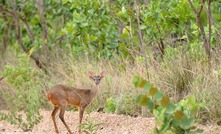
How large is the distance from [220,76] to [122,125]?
1.54 meters

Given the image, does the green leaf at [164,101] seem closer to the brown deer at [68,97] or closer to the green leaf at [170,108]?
the green leaf at [170,108]

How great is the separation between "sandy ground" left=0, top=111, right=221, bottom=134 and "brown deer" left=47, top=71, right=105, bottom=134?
0.27m

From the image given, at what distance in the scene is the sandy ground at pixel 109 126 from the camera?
8672 mm

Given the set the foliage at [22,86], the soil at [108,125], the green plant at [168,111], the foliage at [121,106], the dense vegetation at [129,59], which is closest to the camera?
the green plant at [168,111]

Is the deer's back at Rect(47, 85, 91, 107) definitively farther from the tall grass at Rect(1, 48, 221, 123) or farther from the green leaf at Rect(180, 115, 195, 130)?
the green leaf at Rect(180, 115, 195, 130)

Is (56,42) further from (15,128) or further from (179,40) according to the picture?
(15,128)

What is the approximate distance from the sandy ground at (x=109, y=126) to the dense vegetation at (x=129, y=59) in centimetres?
21

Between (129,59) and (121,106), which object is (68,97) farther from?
(129,59)

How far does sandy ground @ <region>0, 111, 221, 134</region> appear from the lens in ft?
28.5

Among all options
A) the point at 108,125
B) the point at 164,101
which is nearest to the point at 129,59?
the point at 108,125

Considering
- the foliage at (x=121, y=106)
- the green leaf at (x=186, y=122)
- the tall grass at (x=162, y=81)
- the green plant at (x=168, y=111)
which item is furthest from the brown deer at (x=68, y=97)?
the green leaf at (x=186, y=122)

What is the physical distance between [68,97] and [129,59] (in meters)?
3.03

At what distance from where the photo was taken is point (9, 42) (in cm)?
1884

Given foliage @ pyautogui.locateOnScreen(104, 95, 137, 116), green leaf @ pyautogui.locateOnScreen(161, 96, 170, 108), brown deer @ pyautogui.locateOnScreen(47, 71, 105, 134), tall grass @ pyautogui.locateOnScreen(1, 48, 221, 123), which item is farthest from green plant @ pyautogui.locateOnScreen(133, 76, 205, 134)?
foliage @ pyautogui.locateOnScreen(104, 95, 137, 116)
